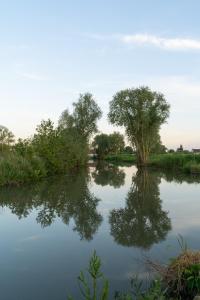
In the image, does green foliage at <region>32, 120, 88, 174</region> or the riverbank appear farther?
the riverbank

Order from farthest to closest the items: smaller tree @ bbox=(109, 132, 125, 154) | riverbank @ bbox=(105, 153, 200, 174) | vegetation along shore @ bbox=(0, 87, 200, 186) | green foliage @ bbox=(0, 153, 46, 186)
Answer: smaller tree @ bbox=(109, 132, 125, 154)
riverbank @ bbox=(105, 153, 200, 174)
vegetation along shore @ bbox=(0, 87, 200, 186)
green foliage @ bbox=(0, 153, 46, 186)

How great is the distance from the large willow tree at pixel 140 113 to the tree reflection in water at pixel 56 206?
32.4 metres

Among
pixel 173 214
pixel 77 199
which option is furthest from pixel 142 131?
pixel 173 214

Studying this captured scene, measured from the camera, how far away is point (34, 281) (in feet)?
21.6

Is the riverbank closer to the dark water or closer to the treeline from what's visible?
the treeline

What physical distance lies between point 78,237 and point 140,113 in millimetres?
42839

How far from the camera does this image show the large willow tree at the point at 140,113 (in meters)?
51.8

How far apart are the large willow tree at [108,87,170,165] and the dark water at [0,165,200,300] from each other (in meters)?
34.5

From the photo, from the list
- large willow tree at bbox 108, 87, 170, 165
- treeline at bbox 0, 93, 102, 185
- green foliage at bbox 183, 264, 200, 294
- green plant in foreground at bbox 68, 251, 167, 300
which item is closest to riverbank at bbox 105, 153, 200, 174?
large willow tree at bbox 108, 87, 170, 165

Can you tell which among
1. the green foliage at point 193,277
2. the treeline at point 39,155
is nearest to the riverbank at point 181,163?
the treeline at point 39,155

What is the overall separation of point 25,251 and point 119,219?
4450 millimetres

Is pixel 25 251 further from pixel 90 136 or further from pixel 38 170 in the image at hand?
pixel 90 136

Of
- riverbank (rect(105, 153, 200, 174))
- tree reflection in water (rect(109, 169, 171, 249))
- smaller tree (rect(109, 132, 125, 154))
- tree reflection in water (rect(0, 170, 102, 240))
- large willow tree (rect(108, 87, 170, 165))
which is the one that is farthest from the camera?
smaller tree (rect(109, 132, 125, 154))

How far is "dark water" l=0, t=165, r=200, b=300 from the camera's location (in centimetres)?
666
